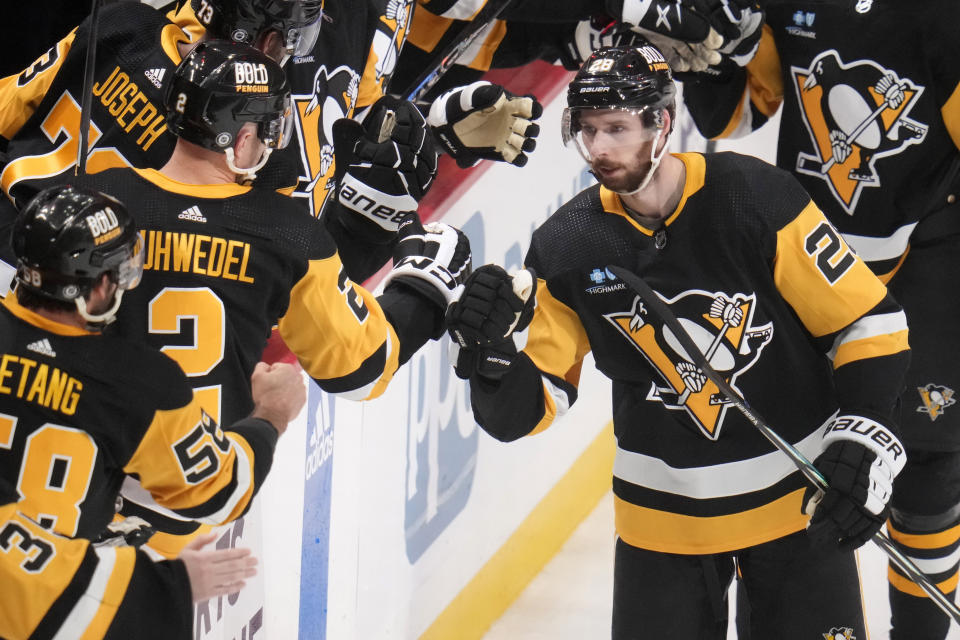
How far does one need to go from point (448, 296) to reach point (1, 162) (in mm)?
941

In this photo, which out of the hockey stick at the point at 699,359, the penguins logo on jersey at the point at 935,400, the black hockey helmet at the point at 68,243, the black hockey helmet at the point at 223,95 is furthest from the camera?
the penguins logo on jersey at the point at 935,400

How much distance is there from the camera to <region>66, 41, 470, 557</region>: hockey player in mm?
2582

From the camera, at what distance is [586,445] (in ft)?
16.7

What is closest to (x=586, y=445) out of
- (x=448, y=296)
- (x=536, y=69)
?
(x=536, y=69)

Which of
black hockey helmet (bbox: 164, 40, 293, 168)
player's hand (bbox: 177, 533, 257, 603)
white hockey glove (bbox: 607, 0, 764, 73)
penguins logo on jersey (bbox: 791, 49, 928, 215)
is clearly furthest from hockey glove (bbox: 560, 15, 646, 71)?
player's hand (bbox: 177, 533, 257, 603)

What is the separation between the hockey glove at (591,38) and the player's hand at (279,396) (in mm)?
1445

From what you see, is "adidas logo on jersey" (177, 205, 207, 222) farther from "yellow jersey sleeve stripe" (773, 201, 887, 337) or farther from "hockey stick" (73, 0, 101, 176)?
"yellow jersey sleeve stripe" (773, 201, 887, 337)

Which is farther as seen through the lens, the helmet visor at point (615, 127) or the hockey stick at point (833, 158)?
the hockey stick at point (833, 158)

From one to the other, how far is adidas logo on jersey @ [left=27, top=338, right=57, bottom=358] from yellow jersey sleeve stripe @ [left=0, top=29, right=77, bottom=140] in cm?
94

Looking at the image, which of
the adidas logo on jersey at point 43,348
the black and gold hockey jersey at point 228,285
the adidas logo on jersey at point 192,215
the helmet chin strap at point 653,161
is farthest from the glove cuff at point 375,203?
the adidas logo on jersey at point 43,348

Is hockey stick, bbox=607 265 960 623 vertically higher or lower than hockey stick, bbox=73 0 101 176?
lower

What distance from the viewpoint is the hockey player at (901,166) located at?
11.4 ft

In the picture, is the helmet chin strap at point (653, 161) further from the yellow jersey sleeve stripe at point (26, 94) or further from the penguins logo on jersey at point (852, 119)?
the yellow jersey sleeve stripe at point (26, 94)

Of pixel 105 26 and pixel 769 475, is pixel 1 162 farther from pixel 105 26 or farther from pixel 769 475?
pixel 769 475
